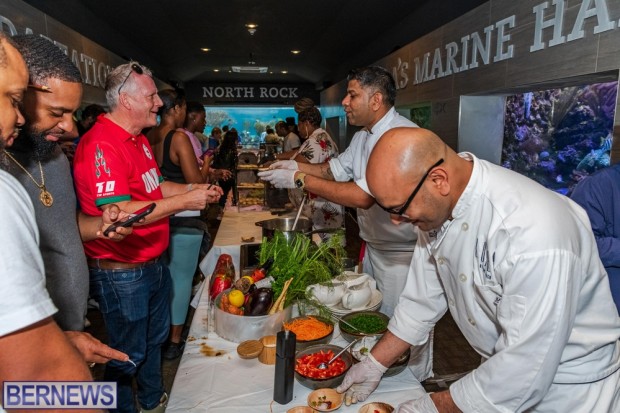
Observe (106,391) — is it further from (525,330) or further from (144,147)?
(144,147)

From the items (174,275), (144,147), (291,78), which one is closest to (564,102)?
(144,147)

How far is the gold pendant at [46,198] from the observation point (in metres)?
1.45

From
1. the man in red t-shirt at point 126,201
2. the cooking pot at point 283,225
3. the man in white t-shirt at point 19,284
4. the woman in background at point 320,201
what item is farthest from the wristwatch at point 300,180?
the man in white t-shirt at point 19,284

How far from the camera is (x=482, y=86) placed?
377cm

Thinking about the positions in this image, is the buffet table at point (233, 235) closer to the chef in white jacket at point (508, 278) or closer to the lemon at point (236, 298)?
the lemon at point (236, 298)

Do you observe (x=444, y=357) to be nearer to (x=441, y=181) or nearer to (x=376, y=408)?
(x=376, y=408)

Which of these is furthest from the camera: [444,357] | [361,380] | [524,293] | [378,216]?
[444,357]

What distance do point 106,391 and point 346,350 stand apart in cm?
78

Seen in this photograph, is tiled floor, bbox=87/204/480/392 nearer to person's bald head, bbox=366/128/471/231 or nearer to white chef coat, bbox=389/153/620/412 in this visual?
white chef coat, bbox=389/153/620/412

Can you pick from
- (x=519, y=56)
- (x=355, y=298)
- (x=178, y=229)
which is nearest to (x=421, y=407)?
(x=355, y=298)

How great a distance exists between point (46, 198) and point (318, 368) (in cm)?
113

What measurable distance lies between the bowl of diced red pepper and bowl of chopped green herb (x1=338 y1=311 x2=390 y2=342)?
0.12 metres

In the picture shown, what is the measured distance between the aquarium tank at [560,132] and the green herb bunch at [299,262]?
7.11 feet

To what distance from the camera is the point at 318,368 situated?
1.39 metres
